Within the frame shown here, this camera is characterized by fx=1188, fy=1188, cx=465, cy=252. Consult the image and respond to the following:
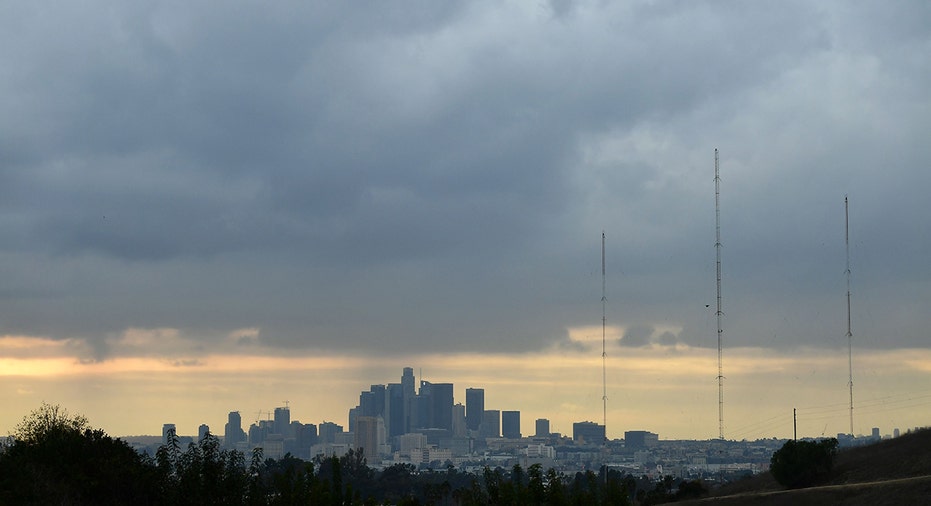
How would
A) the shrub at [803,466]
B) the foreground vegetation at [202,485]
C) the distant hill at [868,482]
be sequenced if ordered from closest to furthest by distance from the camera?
the foreground vegetation at [202,485] → the distant hill at [868,482] → the shrub at [803,466]

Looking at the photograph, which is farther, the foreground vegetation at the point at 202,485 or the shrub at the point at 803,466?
the shrub at the point at 803,466

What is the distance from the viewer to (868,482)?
355ft

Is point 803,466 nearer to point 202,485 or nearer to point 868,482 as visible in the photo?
point 868,482

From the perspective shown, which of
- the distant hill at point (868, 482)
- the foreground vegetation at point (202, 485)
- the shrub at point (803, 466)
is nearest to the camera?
the foreground vegetation at point (202, 485)

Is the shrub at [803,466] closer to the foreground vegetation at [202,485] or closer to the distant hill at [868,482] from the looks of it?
the distant hill at [868,482]

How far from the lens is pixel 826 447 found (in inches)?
4919

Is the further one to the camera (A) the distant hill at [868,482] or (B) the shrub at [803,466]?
(B) the shrub at [803,466]

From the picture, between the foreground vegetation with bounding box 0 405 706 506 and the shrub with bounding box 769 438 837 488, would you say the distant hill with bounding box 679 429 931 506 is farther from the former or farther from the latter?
the foreground vegetation with bounding box 0 405 706 506

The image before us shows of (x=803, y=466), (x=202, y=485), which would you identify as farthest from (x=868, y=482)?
(x=202, y=485)

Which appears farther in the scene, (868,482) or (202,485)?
(868,482)

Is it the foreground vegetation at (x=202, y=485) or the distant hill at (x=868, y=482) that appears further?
the distant hill at (x=868, y=482)

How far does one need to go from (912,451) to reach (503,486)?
71.5 meters

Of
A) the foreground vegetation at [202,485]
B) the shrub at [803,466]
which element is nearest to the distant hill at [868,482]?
the shrub at [803,466]

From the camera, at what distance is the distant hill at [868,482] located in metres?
94.8
